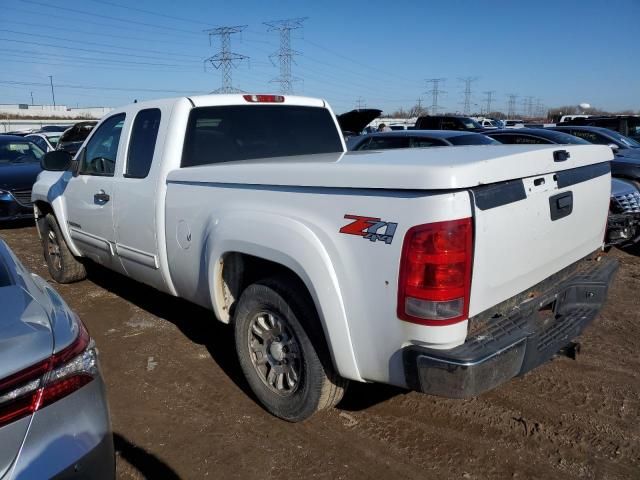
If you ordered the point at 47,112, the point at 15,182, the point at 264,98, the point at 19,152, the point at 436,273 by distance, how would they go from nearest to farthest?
the point at 436,273 < the point at 264,98 < the point at 15,182 < the point at 19,152 < the point at 47,112

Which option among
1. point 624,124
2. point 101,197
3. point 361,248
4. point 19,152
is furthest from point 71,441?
point 624,124

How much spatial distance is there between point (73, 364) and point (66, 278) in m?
4.33

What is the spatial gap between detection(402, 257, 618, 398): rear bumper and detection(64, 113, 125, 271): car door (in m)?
3.16

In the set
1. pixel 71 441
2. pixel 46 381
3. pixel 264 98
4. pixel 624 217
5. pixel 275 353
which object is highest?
pixel 264 98

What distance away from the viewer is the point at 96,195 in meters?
4.55

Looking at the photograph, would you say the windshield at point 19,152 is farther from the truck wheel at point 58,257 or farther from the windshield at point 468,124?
the windshield at point 468,124

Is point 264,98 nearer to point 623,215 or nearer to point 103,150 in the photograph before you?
point 103,150

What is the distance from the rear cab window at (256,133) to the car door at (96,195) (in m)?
0.91

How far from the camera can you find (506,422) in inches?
120

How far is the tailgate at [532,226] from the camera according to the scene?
2.28 meters

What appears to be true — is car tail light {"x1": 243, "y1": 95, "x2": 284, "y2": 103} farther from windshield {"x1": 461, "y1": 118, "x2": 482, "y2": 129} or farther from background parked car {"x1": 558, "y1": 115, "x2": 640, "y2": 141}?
windshield {"x1": 461, "y1": 118, "x2": 482, "y2": 129}

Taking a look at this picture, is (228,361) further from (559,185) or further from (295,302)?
(559,185)

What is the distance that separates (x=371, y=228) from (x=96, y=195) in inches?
125

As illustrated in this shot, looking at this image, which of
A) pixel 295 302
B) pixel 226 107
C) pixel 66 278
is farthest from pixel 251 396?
pixel 66 278
